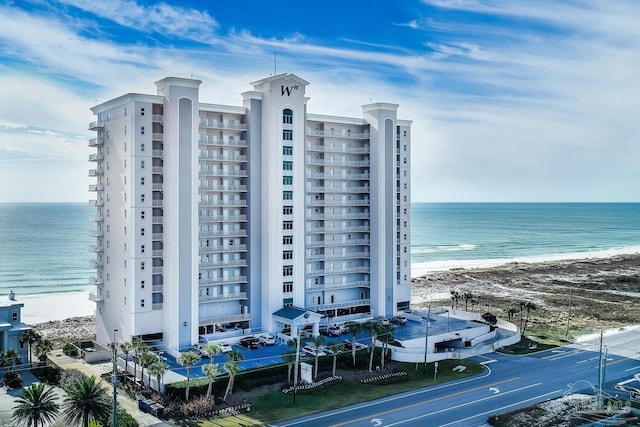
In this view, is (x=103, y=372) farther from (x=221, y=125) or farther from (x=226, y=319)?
(x=221, y=125)

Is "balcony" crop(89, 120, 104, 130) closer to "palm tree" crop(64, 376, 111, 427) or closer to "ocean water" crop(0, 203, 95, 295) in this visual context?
"palm tree" crop(64, 376, 111, 427)

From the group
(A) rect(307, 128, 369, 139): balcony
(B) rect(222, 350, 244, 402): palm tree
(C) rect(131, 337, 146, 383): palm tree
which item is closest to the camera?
(B) rect(222, 350, 244, 402): palm tree

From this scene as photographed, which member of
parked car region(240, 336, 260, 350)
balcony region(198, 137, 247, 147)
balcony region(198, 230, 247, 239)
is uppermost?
balcony region(198, 137, 247, 147)

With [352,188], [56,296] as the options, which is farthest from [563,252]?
[56,296]

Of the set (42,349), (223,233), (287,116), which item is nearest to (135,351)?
(42,349)

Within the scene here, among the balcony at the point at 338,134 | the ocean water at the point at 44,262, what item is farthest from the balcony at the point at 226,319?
the ocean water at the point at 44,262

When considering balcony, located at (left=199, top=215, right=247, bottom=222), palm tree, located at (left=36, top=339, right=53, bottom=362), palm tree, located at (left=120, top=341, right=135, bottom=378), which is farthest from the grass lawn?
balcony, located at (left=199, top=215, right=247, bottom=222)
